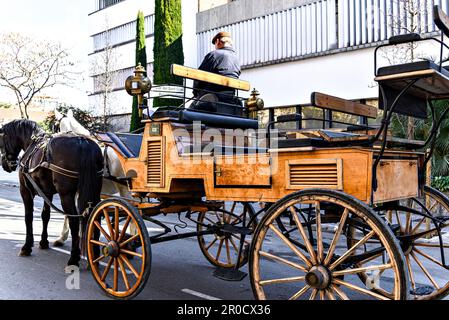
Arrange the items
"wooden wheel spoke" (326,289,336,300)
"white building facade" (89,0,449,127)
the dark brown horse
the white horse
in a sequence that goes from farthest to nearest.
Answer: "white building facade" (89,0,449,127) → the white horse → the dark brown horse → "wooden wheel spoke" (326,289,336,300)

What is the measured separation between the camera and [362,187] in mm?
2848

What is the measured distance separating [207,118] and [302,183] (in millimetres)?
1700

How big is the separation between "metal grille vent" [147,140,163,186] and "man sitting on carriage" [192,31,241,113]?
0.81 m

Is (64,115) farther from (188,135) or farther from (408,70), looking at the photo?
(408,70)

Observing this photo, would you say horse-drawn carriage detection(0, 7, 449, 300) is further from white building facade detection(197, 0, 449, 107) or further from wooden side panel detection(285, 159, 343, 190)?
white building facade detection(197, 0, 449, 107)

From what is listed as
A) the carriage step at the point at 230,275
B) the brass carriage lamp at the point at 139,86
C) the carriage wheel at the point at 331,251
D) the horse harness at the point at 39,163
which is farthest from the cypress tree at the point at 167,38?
the carriage wheel at the point at 331,251

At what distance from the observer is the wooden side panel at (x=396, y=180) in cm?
313

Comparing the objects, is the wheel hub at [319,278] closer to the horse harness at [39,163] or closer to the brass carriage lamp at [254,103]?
the brass carriage lamp at [254,103]

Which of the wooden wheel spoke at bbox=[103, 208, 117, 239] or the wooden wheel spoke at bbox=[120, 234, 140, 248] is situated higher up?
the wooden wheel spoke at bbox=[103, 208, 117, 239]

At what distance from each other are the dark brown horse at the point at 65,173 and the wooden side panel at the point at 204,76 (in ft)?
5.88

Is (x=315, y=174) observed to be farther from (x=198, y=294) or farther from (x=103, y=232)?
(x=103, y=232)

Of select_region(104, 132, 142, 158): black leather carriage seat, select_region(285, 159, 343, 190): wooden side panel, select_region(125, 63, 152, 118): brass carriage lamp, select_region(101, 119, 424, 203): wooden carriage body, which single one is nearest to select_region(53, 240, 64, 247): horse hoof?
select_region(104, 132, 142, 158): black leather carriage seat

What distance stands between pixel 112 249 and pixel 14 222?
5.77 metres

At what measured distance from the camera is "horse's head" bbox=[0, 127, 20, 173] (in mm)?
6316
